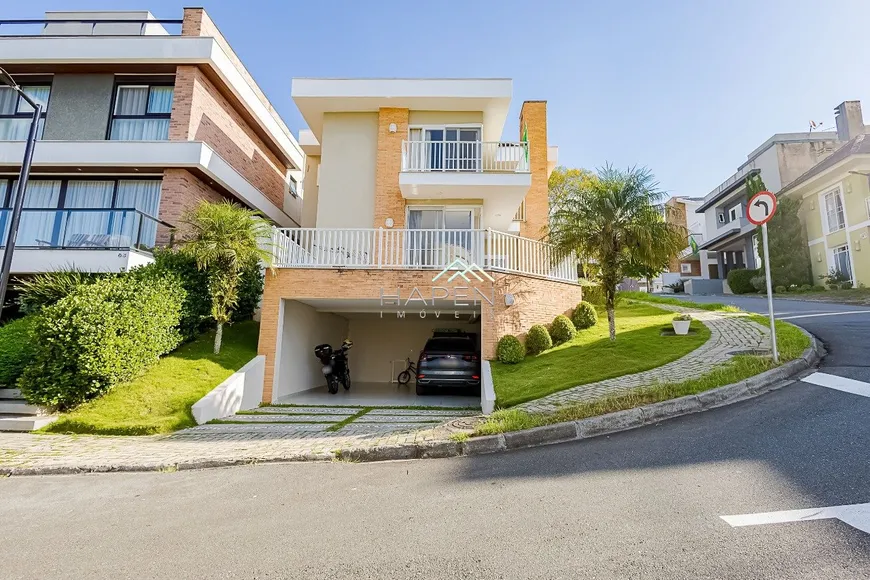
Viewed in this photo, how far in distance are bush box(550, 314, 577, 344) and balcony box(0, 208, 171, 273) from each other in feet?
34.8

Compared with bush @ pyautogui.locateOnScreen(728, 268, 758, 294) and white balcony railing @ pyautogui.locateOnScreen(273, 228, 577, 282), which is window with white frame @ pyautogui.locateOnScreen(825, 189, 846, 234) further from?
white balcony railing @ pyautogui.locateOnScreen(273, 228, 577, 282)

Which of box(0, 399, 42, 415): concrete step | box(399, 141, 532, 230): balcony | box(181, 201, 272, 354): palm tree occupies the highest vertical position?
box(399, 141, 532, 230): balcony

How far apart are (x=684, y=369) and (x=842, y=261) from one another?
21772 mm

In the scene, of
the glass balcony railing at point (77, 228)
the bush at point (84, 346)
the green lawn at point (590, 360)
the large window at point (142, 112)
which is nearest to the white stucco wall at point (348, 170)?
the large window at point (142, 112)

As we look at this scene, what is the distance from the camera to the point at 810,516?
312 centimetres

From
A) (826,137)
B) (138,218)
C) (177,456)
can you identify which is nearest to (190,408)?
(177,456)

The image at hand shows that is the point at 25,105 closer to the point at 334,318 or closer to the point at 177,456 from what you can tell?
the point at 334,318

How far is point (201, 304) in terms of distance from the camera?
10.6 metres

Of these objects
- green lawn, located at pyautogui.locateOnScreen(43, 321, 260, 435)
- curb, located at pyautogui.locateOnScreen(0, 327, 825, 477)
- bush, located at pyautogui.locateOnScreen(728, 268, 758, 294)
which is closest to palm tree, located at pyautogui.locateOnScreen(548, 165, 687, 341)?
curb, located at pyautogui.locateOnScreen(0, 327, 825, 477)

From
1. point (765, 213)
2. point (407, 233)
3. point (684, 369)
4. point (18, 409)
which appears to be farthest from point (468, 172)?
point (18, 409)

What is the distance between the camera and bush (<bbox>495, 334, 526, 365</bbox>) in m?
10.4

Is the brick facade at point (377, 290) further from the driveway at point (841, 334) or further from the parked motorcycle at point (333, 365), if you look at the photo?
the driveway at point (841, 334)

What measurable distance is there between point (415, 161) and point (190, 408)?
9488mm

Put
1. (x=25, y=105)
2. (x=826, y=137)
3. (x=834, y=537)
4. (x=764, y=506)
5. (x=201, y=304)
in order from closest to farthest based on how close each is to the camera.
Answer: (x=834, y=537), (x=764, y=506), (x=201, y=304), (x=25, y=105), (x=826, y=137)
